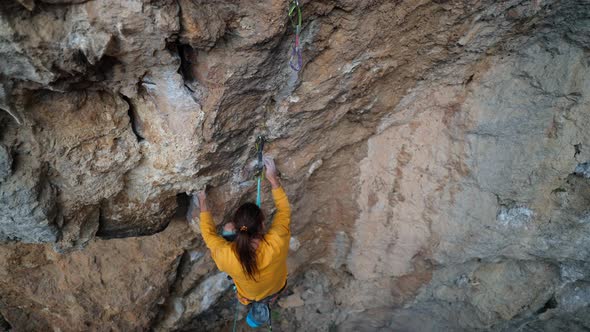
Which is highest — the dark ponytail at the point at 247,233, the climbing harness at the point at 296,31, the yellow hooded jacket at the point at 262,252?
the climbing harness at the point at 296,31

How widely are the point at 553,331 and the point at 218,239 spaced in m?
2.34

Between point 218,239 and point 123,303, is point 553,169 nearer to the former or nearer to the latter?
point 218,239

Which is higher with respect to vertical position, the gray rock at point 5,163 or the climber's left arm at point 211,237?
the gray rock at point 5,163

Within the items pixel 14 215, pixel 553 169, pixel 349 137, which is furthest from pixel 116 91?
pixel 553 169

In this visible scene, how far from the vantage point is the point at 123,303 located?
261 centimetres

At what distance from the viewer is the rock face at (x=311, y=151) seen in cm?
158

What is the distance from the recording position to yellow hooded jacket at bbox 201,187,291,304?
79.0 inches

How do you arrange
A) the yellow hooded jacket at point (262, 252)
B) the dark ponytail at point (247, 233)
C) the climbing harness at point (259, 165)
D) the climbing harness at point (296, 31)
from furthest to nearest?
the climbing harness at point (259, 165)
the yellow hooded jacket at point (262, 252)
the dark ponytail at point (247, 233)
the climbing harness at point (296, 31)

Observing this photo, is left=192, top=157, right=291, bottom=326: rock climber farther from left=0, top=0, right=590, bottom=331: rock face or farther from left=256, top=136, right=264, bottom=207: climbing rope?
left=0, top=0, right=590, bottom=331: rock face

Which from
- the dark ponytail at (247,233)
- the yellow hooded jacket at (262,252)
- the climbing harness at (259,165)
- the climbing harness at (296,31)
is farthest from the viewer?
the climbing harness at (259,165)

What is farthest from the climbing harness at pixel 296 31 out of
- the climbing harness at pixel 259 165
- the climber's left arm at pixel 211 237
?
the climber's left arm at pixel 211 237

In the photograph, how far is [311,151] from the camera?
2.39m

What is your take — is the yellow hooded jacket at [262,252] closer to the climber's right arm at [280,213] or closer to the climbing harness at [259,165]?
the climber's right arm at [280,213]

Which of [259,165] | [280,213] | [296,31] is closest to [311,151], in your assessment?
[259,165]
